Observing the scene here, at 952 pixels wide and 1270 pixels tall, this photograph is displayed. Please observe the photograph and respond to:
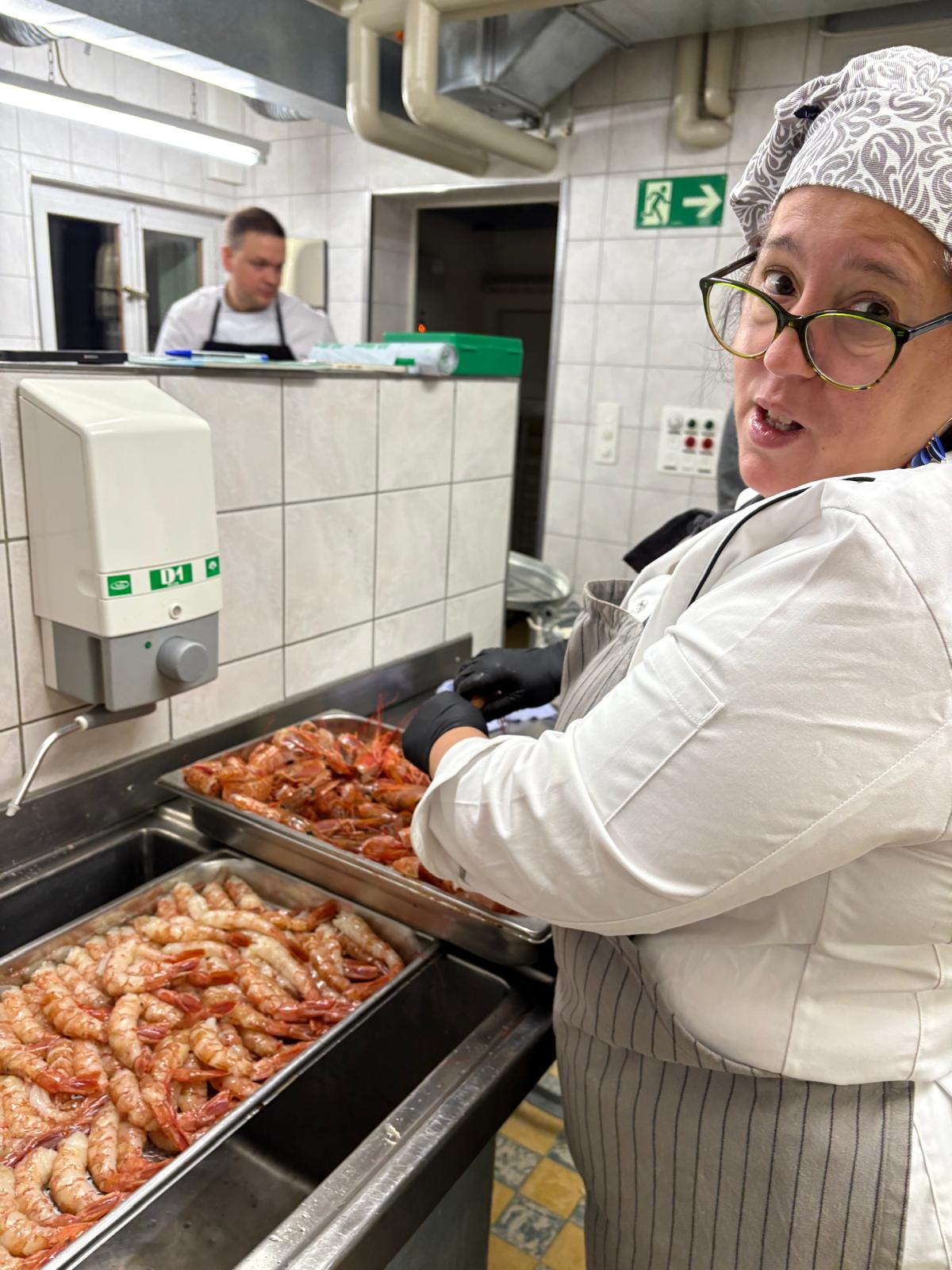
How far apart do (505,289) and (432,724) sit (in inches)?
175

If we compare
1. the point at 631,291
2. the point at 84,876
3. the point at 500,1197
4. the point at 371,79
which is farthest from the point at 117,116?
the point at 500,1197

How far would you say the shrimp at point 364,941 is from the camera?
1.29 m

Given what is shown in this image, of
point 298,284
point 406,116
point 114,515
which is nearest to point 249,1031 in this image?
point 114,515

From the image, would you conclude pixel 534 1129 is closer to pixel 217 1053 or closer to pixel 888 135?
pixel 217 1053

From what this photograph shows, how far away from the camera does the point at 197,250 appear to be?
16.8 feet

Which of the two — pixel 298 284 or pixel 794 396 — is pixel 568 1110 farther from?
pixel 298 284

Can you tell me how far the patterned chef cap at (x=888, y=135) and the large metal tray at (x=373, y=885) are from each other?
0.90 m

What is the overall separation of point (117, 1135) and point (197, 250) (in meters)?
5.05

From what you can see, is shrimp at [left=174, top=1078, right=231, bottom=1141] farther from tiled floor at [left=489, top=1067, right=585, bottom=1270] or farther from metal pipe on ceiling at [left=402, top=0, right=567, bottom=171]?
metal pipe on ceiling at [left=402, top=0, right=567, bottom=171]

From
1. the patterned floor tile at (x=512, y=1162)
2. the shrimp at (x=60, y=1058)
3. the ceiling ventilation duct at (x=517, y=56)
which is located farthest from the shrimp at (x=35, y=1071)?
the ceiling ventilation duct at (x=517, y=56)

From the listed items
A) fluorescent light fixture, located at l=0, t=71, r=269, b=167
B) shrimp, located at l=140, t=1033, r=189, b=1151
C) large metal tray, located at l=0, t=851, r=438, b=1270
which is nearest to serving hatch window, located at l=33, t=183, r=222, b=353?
fluorescent light fixture, located at l=0, t=71, r=269, b=167

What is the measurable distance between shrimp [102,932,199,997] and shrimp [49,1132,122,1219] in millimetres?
223

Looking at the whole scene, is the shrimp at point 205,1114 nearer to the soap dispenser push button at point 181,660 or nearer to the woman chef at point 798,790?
the woman chef at point 798,790

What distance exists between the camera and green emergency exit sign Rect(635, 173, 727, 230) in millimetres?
3742
